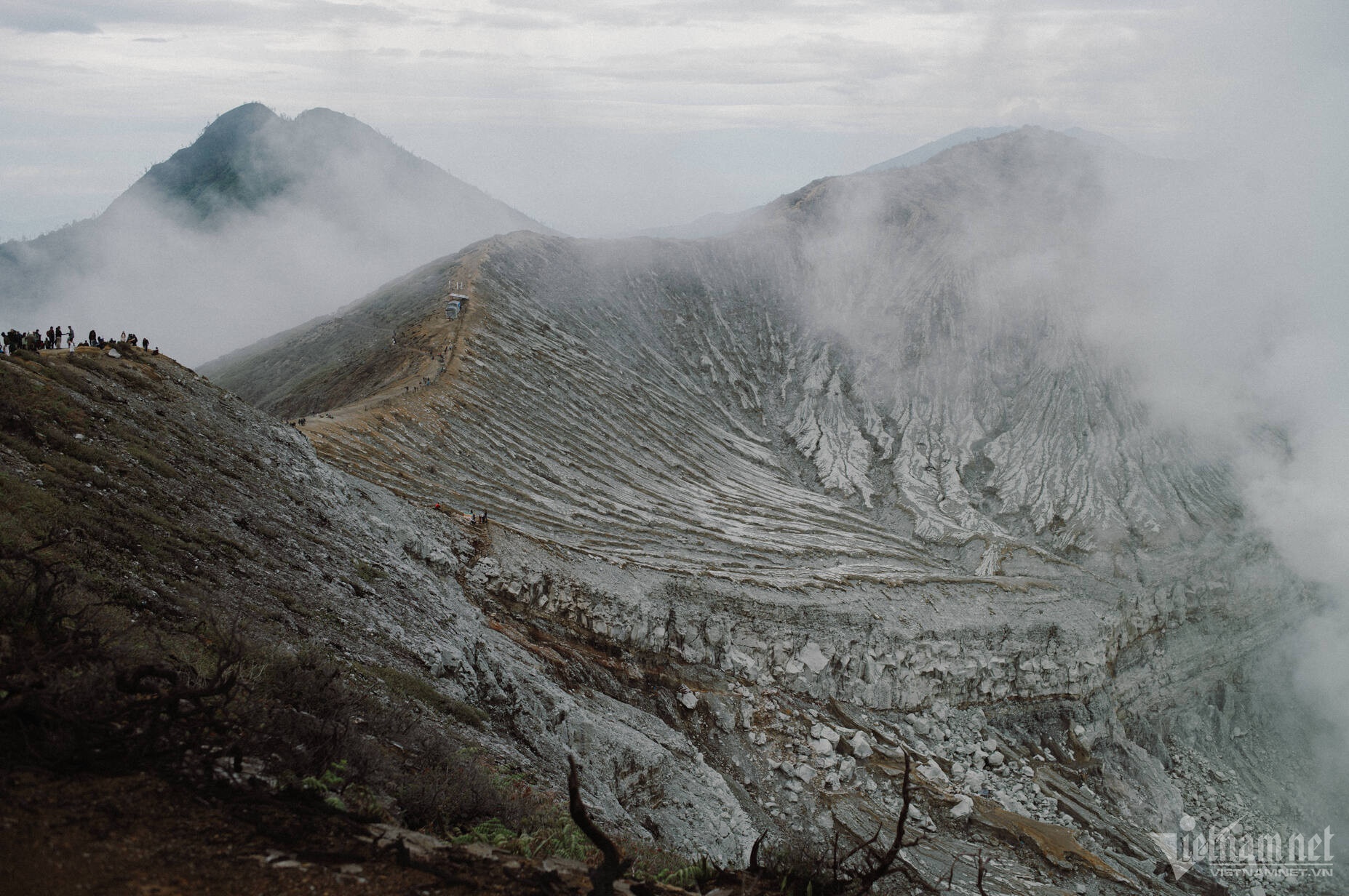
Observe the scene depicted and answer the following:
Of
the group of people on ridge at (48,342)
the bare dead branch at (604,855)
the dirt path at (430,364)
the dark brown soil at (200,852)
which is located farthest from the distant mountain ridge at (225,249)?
the bare dead branch at (604,855)

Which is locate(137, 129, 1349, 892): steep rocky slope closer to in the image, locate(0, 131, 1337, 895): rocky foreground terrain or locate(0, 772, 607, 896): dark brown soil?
locate(0, 131, 1337, 895): rocky foreground terrain

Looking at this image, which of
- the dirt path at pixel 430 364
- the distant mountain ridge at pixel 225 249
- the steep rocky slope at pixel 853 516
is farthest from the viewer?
the distant mountain ridge at pixel 225 249

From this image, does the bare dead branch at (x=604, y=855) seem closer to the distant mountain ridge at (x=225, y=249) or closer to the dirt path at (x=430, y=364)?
the dirt path at (x=430, y=364)

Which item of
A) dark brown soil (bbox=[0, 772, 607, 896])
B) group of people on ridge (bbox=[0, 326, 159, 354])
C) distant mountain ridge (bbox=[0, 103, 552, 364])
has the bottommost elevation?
dark brown soil (bbox=[0, 772, 607, 896])

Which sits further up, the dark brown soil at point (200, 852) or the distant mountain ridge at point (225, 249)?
the distant mountain ridge at point (225, 249)

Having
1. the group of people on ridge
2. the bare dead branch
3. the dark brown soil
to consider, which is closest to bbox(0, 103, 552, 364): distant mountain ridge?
the group of people on ridge

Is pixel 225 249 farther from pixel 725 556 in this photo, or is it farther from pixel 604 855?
pixel 604 855

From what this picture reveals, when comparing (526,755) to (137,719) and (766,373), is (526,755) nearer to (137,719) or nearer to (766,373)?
(137,719)
